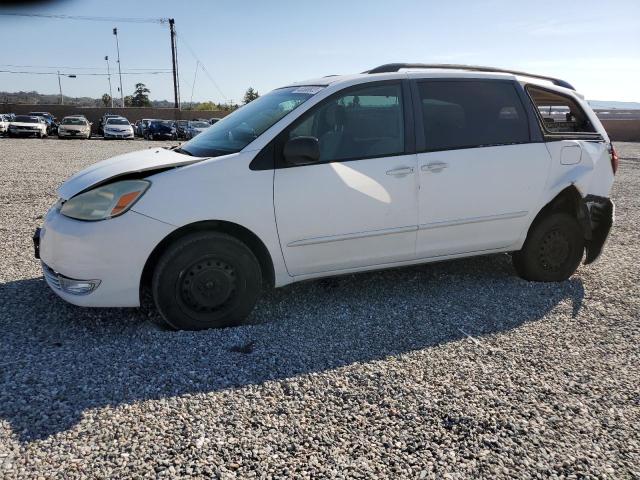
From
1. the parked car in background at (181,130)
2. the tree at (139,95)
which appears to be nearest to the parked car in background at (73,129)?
the parked car in background at (181,130)

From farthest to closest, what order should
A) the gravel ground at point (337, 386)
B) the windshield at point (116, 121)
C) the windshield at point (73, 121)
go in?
the windshield at point (116, 121) → the windshield at point (73, 121) → the gravel ground at point (337, 386)

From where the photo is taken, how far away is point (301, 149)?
3789 millimetres

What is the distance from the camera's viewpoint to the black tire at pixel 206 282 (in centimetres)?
370

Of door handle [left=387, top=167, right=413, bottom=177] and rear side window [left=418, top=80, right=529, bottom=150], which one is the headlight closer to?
door handle [left=387, top=167, right=413, bottom=177]

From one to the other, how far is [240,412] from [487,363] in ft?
5.43

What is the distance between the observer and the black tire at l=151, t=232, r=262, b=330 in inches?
146

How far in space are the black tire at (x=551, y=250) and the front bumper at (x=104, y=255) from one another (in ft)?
10.6

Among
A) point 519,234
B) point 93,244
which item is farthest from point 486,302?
point 93,244

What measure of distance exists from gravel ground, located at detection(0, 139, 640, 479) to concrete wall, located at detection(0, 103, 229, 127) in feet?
165

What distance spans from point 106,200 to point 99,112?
55.4 metres

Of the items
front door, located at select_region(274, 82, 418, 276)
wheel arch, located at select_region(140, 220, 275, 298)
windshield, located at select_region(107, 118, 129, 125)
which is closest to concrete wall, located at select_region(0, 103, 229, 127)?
windshield, located at select_region(107, 118, 129, 125)

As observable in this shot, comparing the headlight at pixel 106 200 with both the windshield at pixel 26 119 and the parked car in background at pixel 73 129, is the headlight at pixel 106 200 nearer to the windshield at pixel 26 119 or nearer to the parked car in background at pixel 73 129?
the parked car in background at pixel 73 129

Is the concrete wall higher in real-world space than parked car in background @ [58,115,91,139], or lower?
higher

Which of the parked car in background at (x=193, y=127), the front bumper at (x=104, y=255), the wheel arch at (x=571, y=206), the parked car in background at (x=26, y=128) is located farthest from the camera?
the parked car in background at (x=193, y=127)
